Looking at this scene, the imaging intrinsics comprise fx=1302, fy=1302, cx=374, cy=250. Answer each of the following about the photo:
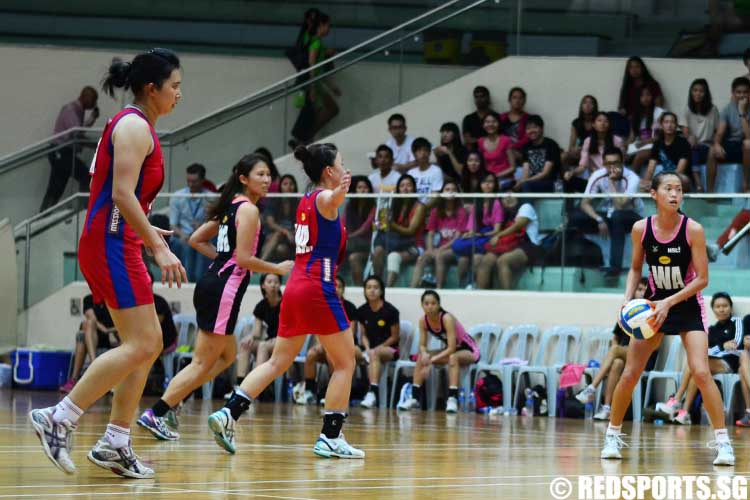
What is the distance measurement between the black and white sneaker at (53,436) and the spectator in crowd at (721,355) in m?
8.59

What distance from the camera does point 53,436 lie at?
634 cm

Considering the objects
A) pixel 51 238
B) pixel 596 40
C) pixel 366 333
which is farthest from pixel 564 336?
pixel 51 238

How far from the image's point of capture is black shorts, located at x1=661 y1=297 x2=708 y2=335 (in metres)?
8.66

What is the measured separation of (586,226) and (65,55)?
35.7 ft

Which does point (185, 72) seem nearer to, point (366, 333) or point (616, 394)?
point (366, 333)

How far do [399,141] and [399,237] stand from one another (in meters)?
2.77

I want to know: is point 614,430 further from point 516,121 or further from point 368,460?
point 516,121

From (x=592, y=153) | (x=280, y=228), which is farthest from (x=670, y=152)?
(x=280, y=228)

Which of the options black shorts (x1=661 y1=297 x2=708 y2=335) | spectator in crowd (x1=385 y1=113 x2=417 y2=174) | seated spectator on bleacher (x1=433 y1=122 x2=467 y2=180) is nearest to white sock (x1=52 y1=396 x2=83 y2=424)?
black shorts (x1=661 y1=297 x2=708 y2=335)

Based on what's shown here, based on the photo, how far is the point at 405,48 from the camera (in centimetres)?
1895

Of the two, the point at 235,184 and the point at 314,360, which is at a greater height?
the point at 235,184

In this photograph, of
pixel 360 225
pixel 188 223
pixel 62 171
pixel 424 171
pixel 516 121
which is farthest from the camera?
pixel 62 171

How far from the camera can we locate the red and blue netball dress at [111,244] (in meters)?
6.45

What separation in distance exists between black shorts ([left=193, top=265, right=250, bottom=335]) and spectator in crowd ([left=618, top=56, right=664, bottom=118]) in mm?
9103
